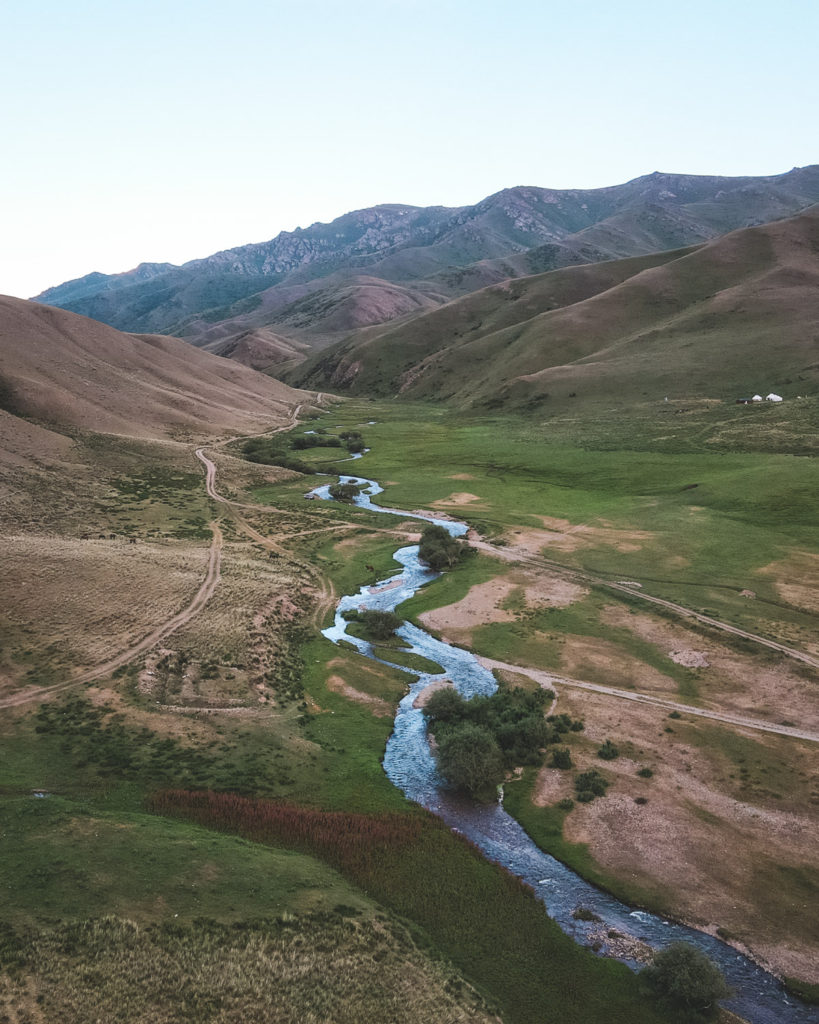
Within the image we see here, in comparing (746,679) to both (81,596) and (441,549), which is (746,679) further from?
(81,596)

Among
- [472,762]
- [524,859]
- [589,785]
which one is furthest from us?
[472,762]

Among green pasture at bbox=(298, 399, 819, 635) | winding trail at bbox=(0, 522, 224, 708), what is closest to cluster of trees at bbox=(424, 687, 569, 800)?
winding trail at bbox=(0, 522, 224, 708)

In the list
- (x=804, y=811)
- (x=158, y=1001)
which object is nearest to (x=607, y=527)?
(x=804, y=811)

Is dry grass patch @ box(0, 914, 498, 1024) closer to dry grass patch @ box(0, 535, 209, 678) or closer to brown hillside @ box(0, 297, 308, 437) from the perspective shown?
dry grass patch @ box(0, 535, 209, 678)

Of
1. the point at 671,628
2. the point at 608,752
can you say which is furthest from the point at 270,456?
the point at 608,752

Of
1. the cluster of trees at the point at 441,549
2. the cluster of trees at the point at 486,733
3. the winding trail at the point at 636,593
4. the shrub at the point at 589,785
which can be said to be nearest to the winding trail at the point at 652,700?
the cluster of trees at the point at 486,733

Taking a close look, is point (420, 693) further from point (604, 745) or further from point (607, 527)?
point (607, 527)

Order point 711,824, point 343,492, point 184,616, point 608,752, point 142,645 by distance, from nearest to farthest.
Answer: point 711,824 → point 608,752 → point 142,645 → point 184,616 → point 343,492
